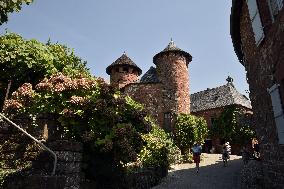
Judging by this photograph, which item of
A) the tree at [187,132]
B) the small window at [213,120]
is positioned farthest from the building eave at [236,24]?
the small window at [213,120]

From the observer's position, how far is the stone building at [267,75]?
23.7ft

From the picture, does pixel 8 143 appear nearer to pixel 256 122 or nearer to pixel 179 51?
pixel 256 122

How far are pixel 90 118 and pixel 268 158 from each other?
5305 millimetres

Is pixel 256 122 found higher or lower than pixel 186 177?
higher

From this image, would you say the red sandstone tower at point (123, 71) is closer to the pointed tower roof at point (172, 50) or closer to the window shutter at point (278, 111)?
the pointed tower roof at point (172, 50)

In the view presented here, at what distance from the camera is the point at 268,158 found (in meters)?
8.79

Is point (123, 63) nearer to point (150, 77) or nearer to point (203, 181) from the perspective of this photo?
point (150, 77)

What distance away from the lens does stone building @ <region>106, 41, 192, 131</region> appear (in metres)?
28.1

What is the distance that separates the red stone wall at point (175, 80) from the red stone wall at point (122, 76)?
3.43 meters

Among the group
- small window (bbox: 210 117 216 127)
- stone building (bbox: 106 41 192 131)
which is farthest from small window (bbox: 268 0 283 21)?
small window (bbox: 210 117 216 127)

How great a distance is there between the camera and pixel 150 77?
99.2ft

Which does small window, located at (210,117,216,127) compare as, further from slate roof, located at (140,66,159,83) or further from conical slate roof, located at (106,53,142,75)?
conical slate roof, located at (106,53,142,75)

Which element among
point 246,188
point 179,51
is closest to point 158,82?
point 179,51

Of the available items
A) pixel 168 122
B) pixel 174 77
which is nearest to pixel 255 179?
pixel 168 122
